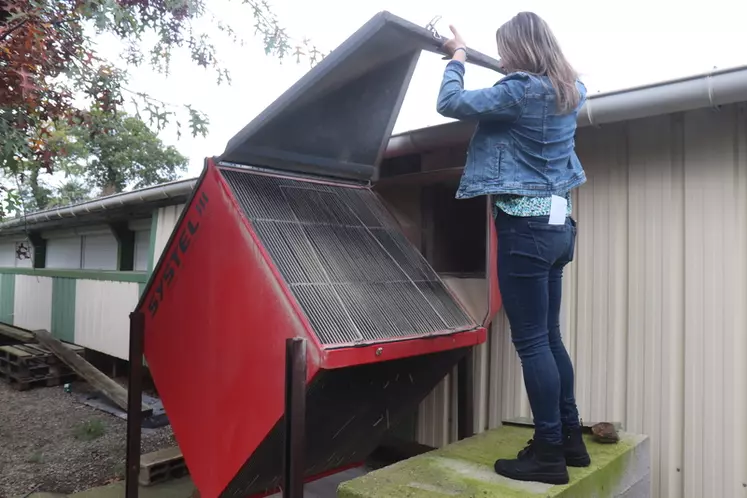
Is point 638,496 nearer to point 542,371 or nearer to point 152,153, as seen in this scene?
point 542,371

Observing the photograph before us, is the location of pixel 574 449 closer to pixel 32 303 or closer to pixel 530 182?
pixel 530 182

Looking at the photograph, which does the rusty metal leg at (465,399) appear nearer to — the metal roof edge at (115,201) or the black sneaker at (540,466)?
the black sneaker at (540,466)

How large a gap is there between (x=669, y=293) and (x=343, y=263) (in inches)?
73.4

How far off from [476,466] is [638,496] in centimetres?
89

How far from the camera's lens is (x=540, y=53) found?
2383mm

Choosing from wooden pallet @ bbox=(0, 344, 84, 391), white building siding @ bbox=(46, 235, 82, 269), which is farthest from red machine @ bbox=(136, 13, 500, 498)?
white building siding @ bbox=(46, 235, 82, 269)

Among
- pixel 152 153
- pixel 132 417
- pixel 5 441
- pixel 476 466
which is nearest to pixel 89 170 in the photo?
pixel 152 153

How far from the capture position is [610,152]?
3.54 metres

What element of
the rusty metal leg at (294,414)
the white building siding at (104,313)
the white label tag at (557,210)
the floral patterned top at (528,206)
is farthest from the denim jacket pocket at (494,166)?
the white building siding at (104,313)

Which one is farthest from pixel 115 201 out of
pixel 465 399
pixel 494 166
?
pixel 494 166

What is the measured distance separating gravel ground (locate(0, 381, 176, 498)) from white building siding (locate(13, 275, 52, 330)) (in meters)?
3.52

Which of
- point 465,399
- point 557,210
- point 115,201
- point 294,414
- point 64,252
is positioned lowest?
point 465,399

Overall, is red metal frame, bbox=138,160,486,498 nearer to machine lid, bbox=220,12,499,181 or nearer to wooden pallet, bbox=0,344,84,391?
machine lid, bbox=220,12,499,181

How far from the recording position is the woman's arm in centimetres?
231
